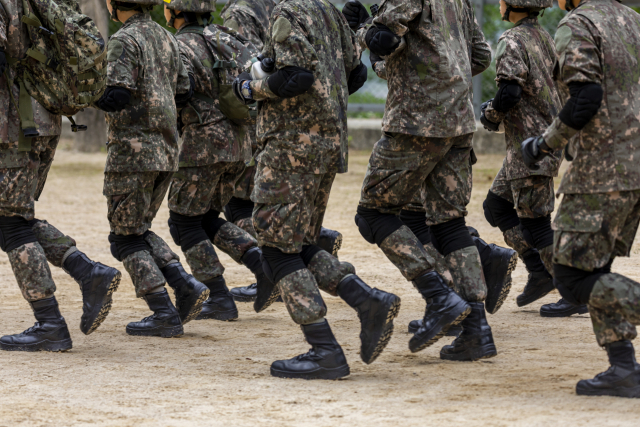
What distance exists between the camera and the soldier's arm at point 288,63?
4.25 metres

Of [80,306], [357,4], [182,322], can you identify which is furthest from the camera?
[80,306]

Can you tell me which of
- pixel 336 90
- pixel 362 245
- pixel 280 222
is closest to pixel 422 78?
pixel 336 90

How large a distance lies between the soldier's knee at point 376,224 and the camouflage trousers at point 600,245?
1.01 metres

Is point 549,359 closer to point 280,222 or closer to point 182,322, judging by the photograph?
point 280,222

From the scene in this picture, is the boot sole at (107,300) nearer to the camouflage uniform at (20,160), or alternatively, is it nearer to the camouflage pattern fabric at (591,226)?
the camouflage uniform at (20,160)

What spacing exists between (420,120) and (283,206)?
88 centimetres

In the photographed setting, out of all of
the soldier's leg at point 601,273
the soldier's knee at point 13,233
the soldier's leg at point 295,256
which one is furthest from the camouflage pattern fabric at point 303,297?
the soldier's knee at point 13,233

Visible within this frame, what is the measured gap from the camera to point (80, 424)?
147 inches

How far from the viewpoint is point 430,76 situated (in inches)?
184

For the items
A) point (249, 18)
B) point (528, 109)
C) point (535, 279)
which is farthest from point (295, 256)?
point (249, 18)

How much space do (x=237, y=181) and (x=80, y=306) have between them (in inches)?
58.3

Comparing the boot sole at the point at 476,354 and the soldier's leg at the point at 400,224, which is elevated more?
the soldier's leg at the point at 400,224

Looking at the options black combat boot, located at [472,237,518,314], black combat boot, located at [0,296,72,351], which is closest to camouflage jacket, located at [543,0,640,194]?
black combat boot, located at [472,237,518,314]

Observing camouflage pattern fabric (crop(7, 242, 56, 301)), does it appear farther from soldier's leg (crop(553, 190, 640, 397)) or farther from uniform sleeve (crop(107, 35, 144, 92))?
soldier's leg (crop(553, 190, 640, 397))
